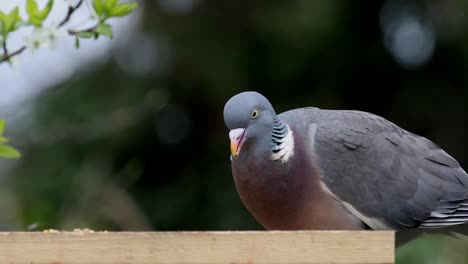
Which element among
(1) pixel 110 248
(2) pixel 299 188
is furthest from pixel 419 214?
(1) pixel 110 248

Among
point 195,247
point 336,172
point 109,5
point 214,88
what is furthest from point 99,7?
A: point 214,88

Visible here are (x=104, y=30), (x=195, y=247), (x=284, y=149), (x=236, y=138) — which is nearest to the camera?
(x=195, y=247)

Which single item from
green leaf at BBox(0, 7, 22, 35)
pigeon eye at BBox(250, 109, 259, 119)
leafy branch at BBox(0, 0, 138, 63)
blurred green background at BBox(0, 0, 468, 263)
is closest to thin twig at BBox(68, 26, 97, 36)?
leafy branch at BBox(0, 0, 138, 63)

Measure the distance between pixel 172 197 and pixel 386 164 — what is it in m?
2.88

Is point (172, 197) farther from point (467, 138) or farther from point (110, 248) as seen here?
point (110, 248)

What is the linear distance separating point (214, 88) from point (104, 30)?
3.48 metres

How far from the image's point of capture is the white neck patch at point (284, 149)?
10.0ft

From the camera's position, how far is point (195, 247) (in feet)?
7.04

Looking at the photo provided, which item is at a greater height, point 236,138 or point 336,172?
point 236,138

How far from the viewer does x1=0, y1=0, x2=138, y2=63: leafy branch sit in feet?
7.97

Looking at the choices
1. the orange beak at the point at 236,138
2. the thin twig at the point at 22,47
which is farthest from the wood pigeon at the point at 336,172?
the thin twig at the point at 22,47

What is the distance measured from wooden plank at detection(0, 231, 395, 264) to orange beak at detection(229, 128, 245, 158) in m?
0.73

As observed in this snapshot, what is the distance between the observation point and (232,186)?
19.0 feet

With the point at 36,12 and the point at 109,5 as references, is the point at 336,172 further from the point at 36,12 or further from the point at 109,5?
the point at 36,12
